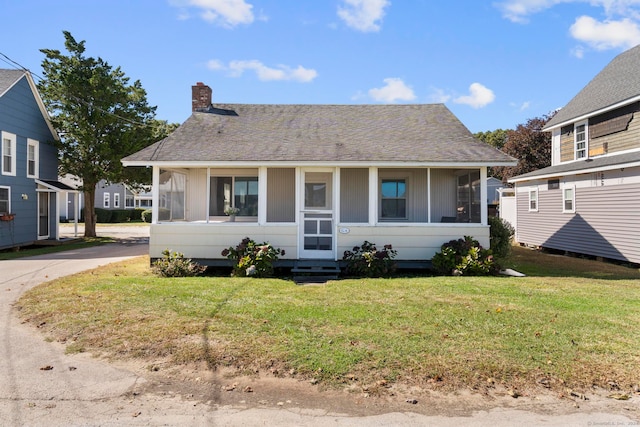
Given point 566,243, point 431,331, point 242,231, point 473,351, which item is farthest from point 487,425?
point 566,243

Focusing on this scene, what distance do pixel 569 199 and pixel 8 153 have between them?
22.9 meters

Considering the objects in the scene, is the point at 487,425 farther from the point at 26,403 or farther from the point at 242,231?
the point at 242,231

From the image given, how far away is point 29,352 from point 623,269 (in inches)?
590

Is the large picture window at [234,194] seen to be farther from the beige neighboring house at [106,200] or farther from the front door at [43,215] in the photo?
the beige neighboring house at [106,200]

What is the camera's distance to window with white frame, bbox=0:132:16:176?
54.1ft

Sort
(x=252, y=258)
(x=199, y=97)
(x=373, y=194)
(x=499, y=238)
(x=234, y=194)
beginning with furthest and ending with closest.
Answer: (x=199, y=97) < (x=234, y=194) < (x=499, y=238) < (x=373, y=194) < (x=252, y=258)

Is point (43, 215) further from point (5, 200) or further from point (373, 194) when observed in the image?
point (373, 194)

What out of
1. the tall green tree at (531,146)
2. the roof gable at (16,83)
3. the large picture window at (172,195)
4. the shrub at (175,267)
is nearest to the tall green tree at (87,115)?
the roof gable at (16,83)

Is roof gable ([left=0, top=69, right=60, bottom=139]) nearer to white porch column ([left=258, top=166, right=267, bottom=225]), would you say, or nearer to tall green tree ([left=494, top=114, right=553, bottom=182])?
white porch column ([left=258, top=166, right=267, bottom=225])

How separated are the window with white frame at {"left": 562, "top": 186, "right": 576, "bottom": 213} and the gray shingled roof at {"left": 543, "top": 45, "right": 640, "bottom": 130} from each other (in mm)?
3310

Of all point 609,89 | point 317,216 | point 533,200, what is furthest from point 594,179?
point 317,216

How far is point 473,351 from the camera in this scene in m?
4.93

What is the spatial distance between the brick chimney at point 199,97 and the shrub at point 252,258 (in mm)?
5944

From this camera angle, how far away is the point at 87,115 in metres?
20.2
